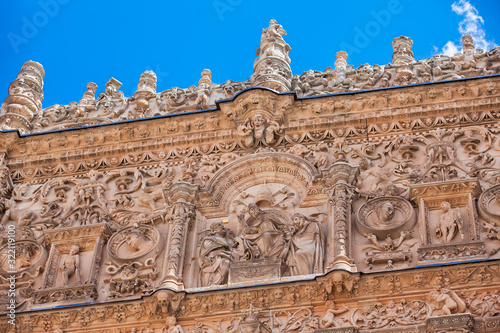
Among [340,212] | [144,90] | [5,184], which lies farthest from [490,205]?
[5,184]

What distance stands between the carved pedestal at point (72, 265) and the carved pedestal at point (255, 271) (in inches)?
73.6

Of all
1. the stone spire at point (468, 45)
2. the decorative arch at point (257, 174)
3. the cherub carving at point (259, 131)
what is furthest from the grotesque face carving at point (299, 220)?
the stone spire at point (468, 45)

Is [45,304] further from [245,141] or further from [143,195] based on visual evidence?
[245,141]

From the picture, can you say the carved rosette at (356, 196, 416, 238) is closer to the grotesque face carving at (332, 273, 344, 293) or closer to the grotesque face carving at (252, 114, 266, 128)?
the grotesque face carving at (332, 273, 344, 293)

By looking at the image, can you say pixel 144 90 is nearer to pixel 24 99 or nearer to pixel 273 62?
pixel 24 99

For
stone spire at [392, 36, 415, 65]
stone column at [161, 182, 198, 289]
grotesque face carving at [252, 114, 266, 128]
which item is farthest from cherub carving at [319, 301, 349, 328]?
stone spire at [392, 36, 415, 65]

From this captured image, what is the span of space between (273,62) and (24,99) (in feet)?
13.5

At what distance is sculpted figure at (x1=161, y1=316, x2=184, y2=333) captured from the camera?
13844 millimetres

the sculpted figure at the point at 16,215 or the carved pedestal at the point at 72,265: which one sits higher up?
the sculpted figure at the point at 16,215

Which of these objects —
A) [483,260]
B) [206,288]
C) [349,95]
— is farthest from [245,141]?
[483,260]

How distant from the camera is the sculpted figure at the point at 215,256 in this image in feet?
47.9

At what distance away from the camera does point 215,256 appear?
14828 millimetres

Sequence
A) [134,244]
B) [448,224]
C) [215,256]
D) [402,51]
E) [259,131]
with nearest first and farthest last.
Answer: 1. [448,224]
2. [215,256]
3. [134,244]
4. [259,131]
5. [402,51]

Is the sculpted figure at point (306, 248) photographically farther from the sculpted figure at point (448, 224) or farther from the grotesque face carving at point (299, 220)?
the sculpted figure at point (448, 224)
